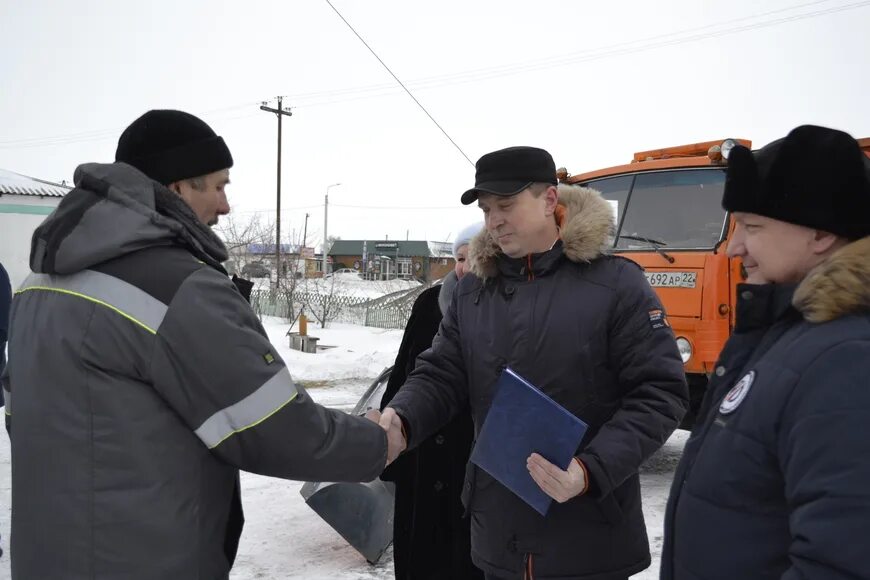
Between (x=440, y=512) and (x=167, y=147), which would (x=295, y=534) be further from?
(x=167, y=147)

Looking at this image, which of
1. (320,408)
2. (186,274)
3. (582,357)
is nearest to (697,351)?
(582,357)

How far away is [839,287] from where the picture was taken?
122 centimetres

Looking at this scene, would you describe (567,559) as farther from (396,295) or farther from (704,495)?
(396,295)

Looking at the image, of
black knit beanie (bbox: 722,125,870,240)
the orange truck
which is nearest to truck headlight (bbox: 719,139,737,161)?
the orange truck

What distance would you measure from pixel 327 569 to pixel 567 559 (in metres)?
2.37

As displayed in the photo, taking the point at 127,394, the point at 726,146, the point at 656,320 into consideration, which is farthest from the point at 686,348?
the point at 127,394

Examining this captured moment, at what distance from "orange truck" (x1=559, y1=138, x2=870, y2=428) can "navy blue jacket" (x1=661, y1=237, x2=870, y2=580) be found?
13.0 ft

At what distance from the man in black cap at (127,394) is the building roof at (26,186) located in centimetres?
1871

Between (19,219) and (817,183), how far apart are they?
20.6m

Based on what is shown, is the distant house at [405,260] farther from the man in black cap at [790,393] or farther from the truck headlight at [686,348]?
the man in black cap at [790,393]

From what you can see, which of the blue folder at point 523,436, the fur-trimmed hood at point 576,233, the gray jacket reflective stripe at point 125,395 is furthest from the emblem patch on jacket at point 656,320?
the gray jacket reflective stripe at point 125,395

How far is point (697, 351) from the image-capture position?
5.36m

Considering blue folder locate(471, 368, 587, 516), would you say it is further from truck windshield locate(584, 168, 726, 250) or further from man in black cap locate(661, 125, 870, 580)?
truck windshield locate(584, 168, 726, 250)

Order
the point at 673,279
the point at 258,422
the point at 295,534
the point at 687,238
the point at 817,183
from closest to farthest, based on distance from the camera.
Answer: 1. the point at 817,183
2. the point at 258,422
3. the point at 295,534
4. the point at 673,279
5. the point at 687,238
